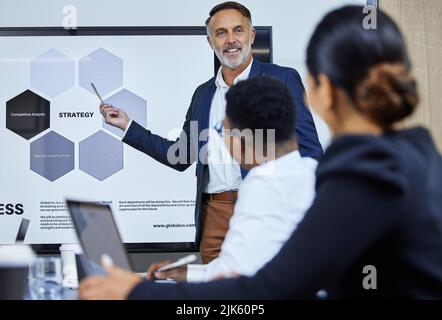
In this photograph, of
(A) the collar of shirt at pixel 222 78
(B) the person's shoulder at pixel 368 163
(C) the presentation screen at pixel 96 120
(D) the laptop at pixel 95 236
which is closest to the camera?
(B) the person's shoulder at pixel 368 163

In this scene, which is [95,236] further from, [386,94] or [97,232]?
[386,94]

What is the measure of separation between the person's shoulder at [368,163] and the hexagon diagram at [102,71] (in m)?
2.39

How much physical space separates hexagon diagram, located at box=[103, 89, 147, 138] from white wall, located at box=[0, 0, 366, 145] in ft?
1.26

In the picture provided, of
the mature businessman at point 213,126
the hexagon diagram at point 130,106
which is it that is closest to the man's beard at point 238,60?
the mature businessman at point 213,126

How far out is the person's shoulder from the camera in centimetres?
76

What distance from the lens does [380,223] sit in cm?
78

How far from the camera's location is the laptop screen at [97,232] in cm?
114

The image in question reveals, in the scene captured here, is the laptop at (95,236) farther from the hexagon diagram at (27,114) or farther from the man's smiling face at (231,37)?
the hexagon diagram at (27,114)

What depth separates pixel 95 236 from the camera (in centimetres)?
123

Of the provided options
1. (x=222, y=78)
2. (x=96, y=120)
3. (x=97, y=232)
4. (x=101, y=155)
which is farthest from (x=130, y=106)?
(x=97, y=232)

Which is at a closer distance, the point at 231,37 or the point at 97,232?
the point at 97,232

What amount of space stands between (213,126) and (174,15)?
77 centimetres

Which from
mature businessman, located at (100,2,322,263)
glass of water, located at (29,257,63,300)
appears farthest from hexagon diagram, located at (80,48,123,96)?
glass of water, located at (29,257,63,300)

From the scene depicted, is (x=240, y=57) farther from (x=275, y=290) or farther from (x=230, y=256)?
(x=275, y=290)
